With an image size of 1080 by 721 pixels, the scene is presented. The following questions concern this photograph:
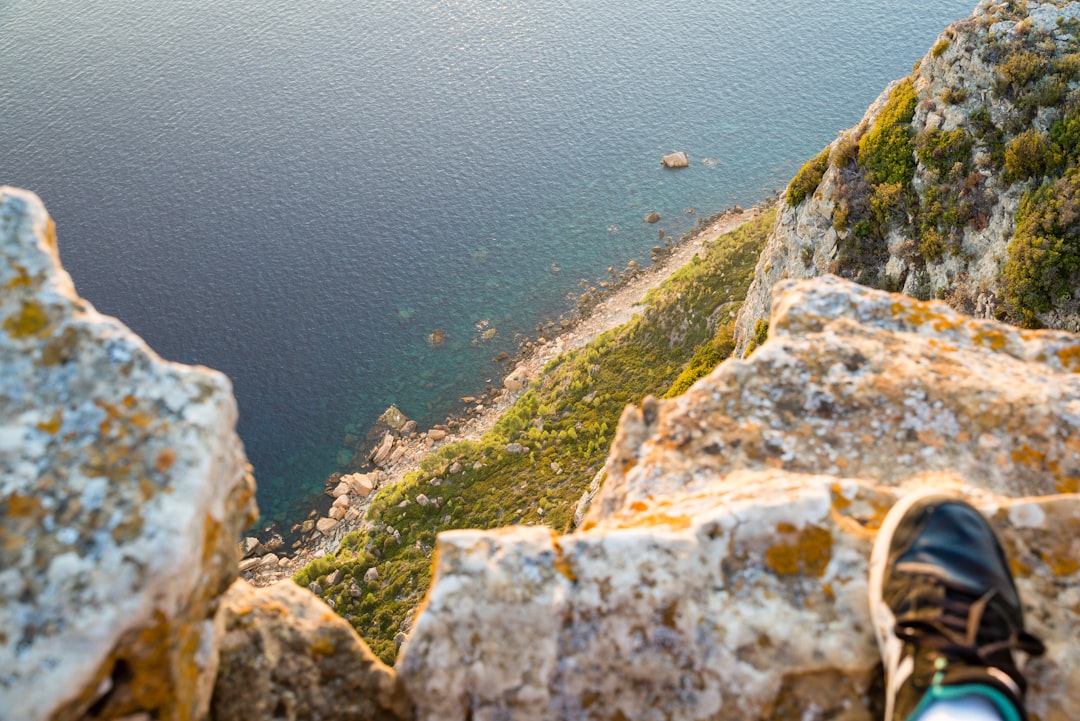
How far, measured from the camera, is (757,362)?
1056 centimetres

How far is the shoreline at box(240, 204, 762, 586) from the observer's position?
4766cm

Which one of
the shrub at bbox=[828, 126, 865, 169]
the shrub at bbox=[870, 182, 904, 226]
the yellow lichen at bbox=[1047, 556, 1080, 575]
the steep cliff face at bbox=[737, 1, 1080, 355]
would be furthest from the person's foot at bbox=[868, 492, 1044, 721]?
the shrub at bbox=[828, 126, 865, 169]

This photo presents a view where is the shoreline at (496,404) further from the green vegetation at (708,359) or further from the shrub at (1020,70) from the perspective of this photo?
the shrub at (1020,70)

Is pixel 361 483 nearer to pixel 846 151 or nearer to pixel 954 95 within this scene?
pixel 846 151

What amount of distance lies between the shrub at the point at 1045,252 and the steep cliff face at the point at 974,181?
38mm

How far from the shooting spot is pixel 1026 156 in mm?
23656

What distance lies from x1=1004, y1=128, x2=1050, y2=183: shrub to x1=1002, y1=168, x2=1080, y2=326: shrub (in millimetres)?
954

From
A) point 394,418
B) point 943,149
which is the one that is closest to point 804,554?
point 943,149

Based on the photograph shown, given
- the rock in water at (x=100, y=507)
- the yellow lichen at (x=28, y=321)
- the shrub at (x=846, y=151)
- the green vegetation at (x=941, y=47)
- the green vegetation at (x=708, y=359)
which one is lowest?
the green vegetation at (x=708, y=359)

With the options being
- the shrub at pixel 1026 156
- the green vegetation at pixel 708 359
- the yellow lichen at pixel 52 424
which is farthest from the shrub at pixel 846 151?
the yellow lichen at pixel 52 424

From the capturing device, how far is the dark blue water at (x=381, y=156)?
221ft

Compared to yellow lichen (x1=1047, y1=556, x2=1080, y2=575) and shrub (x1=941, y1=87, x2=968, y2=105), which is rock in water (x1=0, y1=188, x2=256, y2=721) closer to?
yellow lichen (x1=1047, y1=556, x2=1080, y2=575)

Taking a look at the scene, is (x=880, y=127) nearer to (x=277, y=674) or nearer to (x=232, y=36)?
(x=277, y=674)

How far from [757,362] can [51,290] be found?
9178mm
